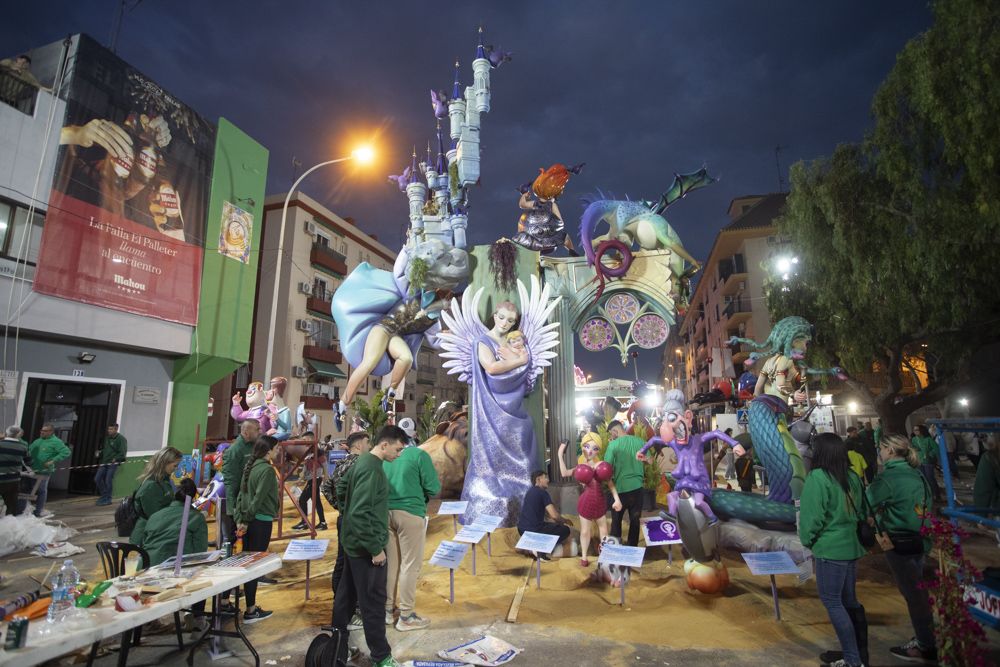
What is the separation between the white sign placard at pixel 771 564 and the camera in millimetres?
4609

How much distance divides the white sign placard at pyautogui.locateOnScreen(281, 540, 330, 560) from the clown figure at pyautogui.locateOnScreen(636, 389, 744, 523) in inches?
152

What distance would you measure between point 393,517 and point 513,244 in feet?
20.8

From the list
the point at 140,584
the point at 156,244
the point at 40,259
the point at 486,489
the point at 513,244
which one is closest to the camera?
the point at 140,584

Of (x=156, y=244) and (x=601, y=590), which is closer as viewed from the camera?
(x=601, y=590)

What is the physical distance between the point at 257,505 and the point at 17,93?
12028 mm

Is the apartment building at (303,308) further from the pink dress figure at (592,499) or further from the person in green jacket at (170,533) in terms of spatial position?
the person in green jacket at (170,533)

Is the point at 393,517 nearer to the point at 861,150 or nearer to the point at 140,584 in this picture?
the point at 140,584

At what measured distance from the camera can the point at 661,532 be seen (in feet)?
20.5

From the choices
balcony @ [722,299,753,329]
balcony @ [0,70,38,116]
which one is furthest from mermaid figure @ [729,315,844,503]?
balcony @ [722,299,753,329]

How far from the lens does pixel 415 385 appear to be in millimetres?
37500

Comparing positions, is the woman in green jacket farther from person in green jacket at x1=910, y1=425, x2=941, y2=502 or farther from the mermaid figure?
person in green jacket at x1=910, y1=425, x2=941, y2=502

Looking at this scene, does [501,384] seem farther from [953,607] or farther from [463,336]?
[953,607]

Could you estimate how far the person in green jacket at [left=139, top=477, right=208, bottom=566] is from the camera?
4.14m

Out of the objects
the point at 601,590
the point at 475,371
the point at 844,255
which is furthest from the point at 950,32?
the point at 601,590
